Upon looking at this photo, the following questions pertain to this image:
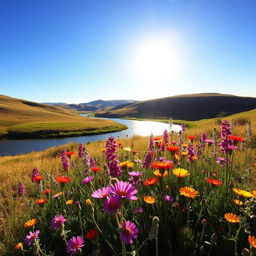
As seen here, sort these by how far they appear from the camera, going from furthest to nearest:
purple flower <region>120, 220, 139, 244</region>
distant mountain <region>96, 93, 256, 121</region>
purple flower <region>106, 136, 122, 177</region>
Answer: distant mountain <region>96, 93, 256, 121</region> < purple flower <region>106, 136, 122, 177</region> < purple flower <region>120, 220, 139, 244</region>

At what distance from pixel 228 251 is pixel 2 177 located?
752cm

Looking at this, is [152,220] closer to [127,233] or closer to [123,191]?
[127,233]

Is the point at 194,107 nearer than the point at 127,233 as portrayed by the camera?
No

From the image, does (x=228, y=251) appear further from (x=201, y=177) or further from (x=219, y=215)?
(x=201, y=177)

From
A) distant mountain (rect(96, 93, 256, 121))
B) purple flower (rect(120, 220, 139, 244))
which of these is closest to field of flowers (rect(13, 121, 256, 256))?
purple flower (rect(120, 220, 139, 244))

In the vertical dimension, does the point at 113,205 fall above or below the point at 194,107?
below

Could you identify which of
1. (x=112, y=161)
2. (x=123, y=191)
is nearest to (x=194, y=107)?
(x=112, y=161)

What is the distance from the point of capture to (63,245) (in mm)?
2453

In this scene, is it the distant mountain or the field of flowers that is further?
the distant mountain

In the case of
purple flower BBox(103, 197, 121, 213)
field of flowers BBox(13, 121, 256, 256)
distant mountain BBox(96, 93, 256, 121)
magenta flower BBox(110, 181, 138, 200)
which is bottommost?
field of flowers BBox(13, 121, 256, 256)

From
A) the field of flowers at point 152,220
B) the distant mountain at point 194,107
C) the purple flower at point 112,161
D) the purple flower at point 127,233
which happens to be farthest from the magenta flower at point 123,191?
the distant mountain at point 194,107

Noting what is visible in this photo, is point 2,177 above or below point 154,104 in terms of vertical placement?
below

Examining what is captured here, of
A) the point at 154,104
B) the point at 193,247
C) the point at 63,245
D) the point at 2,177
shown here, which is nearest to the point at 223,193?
the point at 193,247

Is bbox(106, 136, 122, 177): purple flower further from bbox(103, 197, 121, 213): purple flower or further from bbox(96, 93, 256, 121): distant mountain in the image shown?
bbox(96, 93, 256, 121): distant mountain
